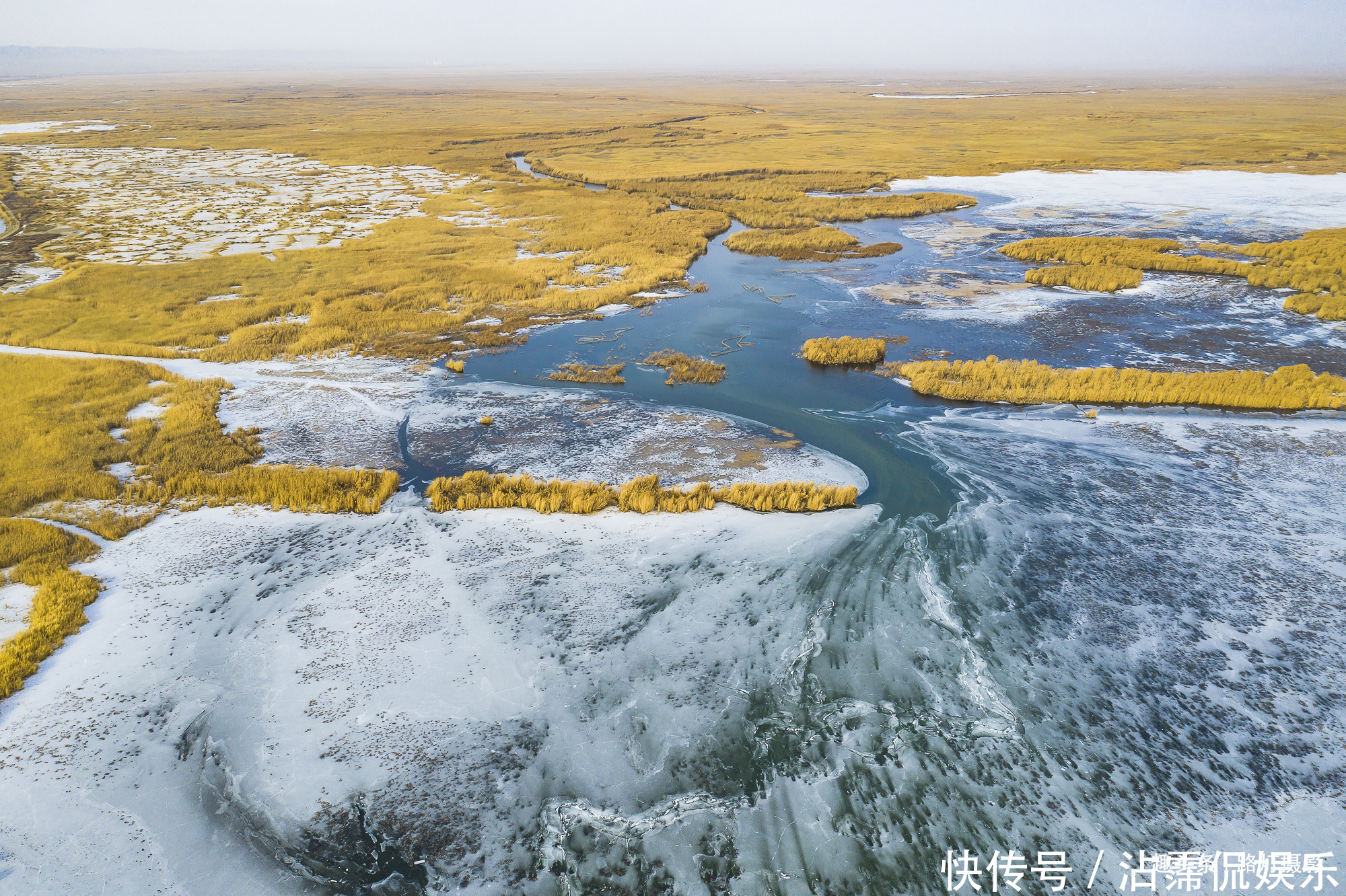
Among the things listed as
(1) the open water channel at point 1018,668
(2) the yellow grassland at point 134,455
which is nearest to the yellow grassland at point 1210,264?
(1) the open water channel at point 1018,668

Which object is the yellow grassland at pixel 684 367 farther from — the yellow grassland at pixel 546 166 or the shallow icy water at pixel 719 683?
the yellow grassland at pixel 546 166

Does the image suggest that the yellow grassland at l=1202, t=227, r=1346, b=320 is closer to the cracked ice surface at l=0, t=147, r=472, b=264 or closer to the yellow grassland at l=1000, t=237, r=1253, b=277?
the yellow grassland at l=1000, t=237, r=1253, b=277

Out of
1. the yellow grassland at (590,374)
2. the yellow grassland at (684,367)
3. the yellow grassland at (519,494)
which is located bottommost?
the yellow grassland at (519,494)

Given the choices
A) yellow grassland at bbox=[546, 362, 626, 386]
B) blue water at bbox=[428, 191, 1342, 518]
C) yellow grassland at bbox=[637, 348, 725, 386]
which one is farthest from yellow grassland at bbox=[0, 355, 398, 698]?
yellow grassland at bbox=[637, 348, 725, 386]

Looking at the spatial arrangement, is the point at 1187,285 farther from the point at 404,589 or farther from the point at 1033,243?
the point at 404,589

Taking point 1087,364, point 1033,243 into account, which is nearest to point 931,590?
point 1087,364

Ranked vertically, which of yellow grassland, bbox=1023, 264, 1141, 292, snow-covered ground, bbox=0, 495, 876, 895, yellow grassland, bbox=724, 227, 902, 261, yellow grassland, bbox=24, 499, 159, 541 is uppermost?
yellow grassland, bbox=724, 227, 902, 261

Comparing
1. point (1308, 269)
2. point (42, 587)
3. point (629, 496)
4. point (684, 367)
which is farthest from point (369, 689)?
point (1308, 269)
